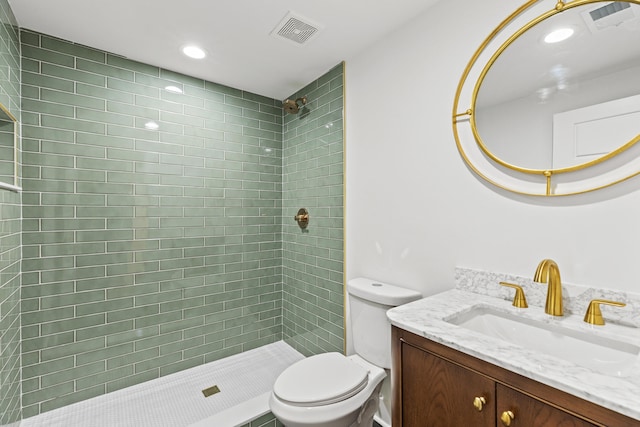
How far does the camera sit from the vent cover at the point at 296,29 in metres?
1.69

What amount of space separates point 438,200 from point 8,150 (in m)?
2.26

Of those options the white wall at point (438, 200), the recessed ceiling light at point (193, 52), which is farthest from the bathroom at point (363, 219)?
the recessed ceiling light at point (193, 52)

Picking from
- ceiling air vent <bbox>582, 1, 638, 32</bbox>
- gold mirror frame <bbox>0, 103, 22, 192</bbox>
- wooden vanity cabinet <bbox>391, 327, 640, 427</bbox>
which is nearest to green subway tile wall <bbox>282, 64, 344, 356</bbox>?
wooden vanity cabinet <bbox>391, 327, 640, 427</bbox>

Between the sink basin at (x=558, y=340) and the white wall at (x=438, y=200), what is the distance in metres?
0.22

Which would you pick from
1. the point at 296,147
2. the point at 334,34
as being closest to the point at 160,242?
the point at 296,147

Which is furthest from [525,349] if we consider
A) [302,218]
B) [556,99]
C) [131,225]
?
[131,225]

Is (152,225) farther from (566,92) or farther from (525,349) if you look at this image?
(566,92)

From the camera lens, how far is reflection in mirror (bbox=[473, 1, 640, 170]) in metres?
1.01

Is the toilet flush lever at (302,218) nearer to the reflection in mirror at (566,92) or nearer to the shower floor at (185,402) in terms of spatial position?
the shower floor at (185,402)

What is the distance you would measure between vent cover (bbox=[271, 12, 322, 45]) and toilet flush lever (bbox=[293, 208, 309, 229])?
1232 mm

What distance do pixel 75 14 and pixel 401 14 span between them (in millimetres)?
1780

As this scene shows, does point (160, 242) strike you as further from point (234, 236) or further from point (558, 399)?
point (558, 399)

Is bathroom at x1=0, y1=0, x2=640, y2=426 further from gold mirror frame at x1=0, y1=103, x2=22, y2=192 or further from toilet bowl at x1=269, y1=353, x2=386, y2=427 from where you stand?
toilet bowl at x1=269, y1=353, x2=386, y2=427

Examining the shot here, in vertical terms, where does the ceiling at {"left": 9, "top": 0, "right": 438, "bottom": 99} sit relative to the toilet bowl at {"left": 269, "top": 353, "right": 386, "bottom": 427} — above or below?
above
